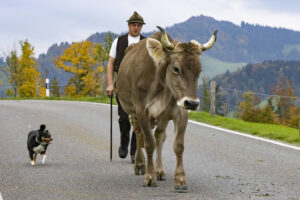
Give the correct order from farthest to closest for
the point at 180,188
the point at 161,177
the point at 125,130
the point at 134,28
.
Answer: the point at 125,130, the point at 134,28, the point at 161,177, the point at 180,188

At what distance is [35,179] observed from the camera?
276 inches

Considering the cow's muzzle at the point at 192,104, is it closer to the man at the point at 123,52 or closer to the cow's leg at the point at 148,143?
the cow's leg at the point at 148,143

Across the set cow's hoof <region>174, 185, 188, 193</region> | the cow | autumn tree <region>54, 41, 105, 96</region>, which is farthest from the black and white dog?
autumn tree <region>54, 41, 105, 96</region>

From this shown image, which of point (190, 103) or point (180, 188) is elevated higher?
point (190, 103)

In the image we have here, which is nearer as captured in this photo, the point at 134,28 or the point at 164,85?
the point at 164,85

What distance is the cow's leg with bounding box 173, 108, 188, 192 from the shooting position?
19.6 feet

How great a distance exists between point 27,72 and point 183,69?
75123 millimetres

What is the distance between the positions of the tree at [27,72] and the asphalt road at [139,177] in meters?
65.5

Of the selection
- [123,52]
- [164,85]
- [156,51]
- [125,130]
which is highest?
[123,52]

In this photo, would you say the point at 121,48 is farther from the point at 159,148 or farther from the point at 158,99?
the point at 158,99

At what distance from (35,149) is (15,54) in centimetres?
7538

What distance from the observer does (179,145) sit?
6.14 m

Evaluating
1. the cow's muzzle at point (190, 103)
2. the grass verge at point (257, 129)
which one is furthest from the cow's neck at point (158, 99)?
the grass verge at point (257, 129)

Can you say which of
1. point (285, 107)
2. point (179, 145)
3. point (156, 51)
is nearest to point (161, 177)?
point (179, 145)
